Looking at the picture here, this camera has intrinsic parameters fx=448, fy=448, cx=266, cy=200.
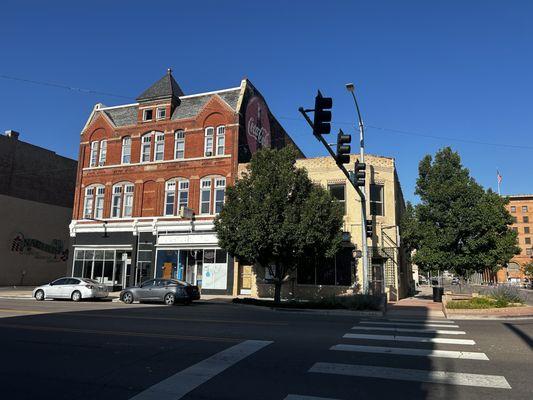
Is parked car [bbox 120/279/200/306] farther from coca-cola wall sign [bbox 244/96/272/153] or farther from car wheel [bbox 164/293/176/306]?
coca-cola wall sign [bbox 244/96/272/153]

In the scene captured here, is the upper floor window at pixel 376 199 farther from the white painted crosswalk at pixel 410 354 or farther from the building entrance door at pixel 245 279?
the white painted crosswalk at pixel 410 354

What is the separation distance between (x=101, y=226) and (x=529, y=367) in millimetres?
31375

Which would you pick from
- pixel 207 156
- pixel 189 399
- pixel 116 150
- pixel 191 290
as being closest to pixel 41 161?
pixel 116 150

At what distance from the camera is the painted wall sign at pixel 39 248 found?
128 feet

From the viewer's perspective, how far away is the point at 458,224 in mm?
23828

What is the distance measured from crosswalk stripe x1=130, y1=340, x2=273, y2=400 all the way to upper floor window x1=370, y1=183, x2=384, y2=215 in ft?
63.1

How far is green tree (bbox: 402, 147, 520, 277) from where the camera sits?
77.3 feet

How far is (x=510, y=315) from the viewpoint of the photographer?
1672cm

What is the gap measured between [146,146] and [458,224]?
2266 cm

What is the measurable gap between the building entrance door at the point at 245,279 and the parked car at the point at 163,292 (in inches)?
237

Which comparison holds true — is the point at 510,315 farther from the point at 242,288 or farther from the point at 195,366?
the point at 242,288

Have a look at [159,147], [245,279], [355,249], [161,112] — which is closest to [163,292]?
[245,279]

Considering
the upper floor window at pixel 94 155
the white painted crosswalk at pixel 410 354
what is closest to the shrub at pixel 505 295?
the white painted crosswalk at pixel 410 354

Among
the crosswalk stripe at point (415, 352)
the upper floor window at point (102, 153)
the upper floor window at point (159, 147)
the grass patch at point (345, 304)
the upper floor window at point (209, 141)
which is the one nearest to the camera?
the crosswalk stripe at point (415, 352)
